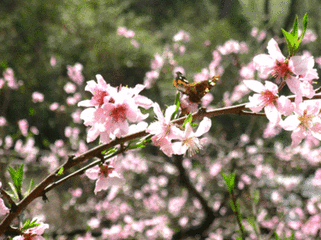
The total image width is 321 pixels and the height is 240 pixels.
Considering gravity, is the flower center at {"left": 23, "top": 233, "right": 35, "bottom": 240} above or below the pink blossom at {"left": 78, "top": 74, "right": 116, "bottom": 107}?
below

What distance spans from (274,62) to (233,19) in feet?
44.8

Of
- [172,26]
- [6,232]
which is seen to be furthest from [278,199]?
[172,26]

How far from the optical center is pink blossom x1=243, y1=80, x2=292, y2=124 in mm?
669

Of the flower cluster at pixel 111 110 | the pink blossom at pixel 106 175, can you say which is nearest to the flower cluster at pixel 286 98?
the flower cluster at pixel 111 110

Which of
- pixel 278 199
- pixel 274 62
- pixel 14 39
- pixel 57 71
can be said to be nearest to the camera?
pixel 274 62

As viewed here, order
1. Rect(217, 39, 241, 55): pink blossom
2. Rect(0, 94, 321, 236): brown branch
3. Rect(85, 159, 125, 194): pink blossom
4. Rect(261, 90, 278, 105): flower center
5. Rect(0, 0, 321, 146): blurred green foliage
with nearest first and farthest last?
Rect(0, 94, 321, 236): brown branch
Rect(261, 90, 278, 105): flower center
Rect(85, 159, 125, 194): pink blossom
Rect(217, 39, 241, 55): pink blossom
Rect(0, 0, 321, 146): blurred green foliage

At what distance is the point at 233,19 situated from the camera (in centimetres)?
1301

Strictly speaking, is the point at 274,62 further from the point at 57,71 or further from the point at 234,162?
the point at 57,71

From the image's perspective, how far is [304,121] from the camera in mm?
742

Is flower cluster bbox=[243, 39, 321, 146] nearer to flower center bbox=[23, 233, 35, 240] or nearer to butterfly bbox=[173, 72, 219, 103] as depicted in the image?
butterfly bbox=[173, 72, 219, 103]

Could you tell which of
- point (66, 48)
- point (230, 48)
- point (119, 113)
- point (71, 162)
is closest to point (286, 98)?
point (119, 113)

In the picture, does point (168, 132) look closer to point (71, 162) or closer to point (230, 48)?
point (71, 162)

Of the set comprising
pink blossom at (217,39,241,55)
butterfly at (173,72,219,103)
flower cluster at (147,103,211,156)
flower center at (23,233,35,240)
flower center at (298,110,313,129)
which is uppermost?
pink blossom at (217,39,241,55)

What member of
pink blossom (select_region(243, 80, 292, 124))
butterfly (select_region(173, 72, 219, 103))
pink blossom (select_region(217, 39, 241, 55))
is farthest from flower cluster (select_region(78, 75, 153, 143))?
pink blossom (select_region(217, 39, 241, 55))
